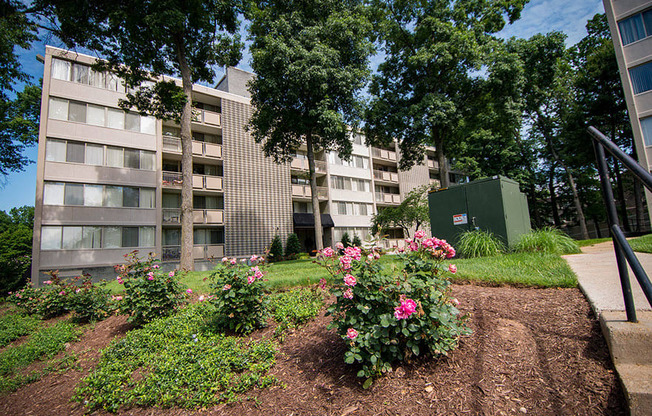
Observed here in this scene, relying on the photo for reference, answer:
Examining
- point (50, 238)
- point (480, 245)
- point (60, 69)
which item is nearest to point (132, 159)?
point (50, 238)

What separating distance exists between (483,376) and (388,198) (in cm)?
3048

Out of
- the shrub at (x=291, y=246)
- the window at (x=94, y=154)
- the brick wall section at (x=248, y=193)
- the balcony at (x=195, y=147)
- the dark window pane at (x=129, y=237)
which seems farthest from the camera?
the shrub at (x=291, y=246)

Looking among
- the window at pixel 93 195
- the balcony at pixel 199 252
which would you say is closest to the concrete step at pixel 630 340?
the balcony at pixel 199 252

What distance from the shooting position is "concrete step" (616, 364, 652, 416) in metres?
1.47

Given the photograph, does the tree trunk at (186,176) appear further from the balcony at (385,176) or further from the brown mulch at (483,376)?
the balcony at (385,176)

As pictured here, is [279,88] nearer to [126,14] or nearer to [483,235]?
[126,14]

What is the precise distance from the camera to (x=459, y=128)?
16.6 m

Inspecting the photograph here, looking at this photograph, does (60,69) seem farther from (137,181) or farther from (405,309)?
(405,309)

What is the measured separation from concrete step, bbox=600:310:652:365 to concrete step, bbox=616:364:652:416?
0.06m

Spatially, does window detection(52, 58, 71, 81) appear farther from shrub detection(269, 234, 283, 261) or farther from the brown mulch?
the brown mulch

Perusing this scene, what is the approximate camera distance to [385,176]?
32781 mm

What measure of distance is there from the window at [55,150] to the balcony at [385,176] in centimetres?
2508

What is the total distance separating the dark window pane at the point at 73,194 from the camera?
16.7 metres

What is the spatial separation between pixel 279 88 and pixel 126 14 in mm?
6148
